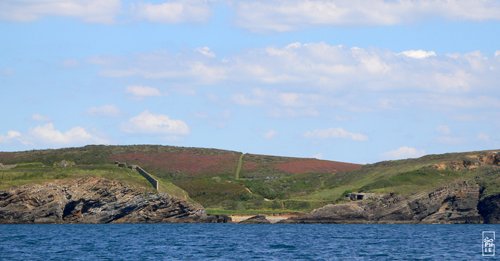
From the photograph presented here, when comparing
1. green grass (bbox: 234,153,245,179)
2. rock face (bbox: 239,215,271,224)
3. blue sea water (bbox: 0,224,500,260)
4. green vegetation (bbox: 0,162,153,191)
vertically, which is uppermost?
green grass (bbox: 234,153,245,179)

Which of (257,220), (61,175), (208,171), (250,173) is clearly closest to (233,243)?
(257,220)

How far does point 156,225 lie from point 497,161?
59236 mm

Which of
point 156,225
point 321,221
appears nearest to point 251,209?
point 321,221

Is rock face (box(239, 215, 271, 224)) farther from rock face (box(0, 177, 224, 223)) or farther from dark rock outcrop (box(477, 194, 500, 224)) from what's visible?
dark rock outcrop (box(477, 194, 500, 224))

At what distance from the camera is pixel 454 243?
278 feet

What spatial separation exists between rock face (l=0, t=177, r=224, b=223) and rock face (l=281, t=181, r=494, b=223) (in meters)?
15.8

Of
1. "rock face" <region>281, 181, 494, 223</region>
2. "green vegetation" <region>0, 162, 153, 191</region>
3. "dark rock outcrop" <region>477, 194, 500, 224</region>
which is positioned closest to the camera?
"green vegetation" <region>0, 162, 153, 191</region>

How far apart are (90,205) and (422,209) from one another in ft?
141

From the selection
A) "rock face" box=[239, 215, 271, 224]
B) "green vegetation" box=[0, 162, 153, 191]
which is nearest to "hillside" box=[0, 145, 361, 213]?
"green vegetation" box=[0, 162, 153, 191]

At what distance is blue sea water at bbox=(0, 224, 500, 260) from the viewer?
2817 inches

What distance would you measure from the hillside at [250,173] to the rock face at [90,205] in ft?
7.43

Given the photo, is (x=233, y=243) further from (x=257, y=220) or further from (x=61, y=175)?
(x=61, y=175)

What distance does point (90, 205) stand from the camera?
397 feet

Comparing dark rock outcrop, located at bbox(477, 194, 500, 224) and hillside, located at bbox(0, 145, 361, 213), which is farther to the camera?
hillside, located at bbox(0, 145, 361, 213)
